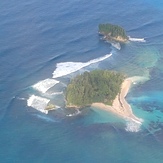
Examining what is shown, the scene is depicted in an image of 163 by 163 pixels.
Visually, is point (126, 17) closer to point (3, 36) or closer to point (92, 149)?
point (3, 36)

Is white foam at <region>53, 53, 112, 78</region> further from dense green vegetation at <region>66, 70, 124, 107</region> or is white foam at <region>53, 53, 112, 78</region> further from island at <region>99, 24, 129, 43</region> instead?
island at <region>99, 24, 129, 43</region>

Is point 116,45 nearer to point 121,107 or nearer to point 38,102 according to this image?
point 121,107

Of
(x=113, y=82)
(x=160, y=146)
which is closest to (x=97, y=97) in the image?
(x=113, y=82)

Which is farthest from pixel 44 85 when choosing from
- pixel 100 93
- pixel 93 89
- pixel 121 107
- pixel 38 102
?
pixel 121 107

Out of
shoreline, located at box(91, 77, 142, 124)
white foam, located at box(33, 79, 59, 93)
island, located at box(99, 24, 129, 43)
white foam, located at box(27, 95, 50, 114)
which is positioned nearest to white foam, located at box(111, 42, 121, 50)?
island, located at box(99, 24, 129, 43)

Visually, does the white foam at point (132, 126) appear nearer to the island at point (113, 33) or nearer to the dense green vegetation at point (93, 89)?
the dense green vegetation at point (93, 89)

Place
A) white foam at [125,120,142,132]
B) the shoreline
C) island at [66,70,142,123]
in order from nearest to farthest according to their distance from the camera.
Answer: white foam at [125,120,142,132] → the shoreline → island at [66,70,142,123]

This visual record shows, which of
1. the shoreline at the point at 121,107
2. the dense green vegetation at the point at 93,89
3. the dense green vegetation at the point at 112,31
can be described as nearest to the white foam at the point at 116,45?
the dense green vegetation at the point at 112,31
